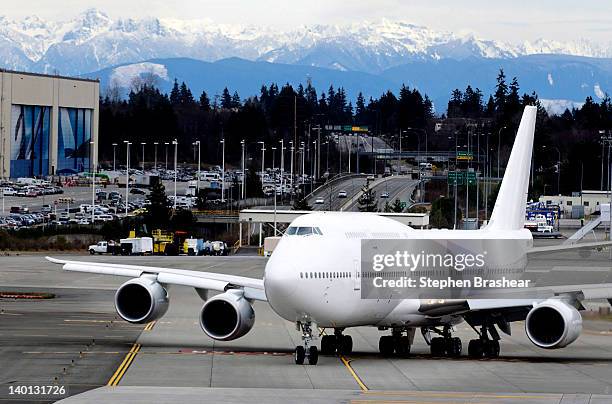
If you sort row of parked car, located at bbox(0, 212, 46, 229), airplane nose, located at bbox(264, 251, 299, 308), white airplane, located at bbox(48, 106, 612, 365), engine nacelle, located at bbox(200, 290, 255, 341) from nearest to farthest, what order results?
airplane nose, located at bbox(264, 251, 299, 308)
white airplane, located at bbox(48, 106, 612, 365)
engine nacelle, located at bbox(200, 290, 255, 341)
row of parked car, located at bbox(0, 212, 46, 229)

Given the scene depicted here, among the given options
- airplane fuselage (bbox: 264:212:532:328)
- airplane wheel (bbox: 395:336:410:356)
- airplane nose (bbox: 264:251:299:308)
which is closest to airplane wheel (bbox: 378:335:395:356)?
airplane wheel (bbox: 395:336:410:356)

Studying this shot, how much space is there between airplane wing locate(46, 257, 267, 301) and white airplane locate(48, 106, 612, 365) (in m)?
0.04

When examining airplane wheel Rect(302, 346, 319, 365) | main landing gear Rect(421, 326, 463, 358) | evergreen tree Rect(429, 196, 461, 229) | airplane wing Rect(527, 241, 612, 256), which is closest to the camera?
airplane wheel Rect(302, 346, 319, 365)

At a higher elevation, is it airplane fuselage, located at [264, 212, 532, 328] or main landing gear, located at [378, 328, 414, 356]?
airplane fuselage, located at [264, 212, 532, 328]

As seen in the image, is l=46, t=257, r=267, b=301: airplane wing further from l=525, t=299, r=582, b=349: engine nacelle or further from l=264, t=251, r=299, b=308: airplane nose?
l=525, t=299, r=582, b=349: engine nacelle

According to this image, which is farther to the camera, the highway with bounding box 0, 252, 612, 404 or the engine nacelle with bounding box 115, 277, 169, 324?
the engine nacelle with bounding box 115, 277, 169, 324

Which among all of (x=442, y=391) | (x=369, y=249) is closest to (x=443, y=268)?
(x=369, y=249)

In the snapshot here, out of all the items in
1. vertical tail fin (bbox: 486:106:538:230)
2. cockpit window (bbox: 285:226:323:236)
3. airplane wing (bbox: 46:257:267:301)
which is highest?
Result: vertical tail fin (bbox: 486:106:538:230)

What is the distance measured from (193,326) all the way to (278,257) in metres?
18.2

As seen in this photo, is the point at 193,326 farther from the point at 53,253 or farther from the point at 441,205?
the point at 441,205

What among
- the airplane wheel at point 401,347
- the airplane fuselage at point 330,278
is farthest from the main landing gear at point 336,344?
the airplane wheel at point 401,347

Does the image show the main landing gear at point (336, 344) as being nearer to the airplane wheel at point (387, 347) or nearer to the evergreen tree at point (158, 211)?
the airplane wheel at point (387, 347)

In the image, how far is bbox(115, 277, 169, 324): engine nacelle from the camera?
4569cm

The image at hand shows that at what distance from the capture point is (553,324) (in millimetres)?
41969
